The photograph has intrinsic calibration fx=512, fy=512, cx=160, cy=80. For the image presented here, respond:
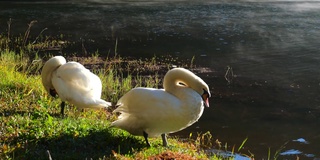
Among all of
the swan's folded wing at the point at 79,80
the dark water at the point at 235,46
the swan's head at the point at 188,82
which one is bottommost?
the dark water at the point at 235,46

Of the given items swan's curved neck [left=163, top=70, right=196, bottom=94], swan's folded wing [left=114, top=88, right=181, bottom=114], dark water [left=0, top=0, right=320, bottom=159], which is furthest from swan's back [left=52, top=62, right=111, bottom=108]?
dark water [left=0, top=0, right=320, bottom=159]

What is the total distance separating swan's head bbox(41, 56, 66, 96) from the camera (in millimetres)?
9938

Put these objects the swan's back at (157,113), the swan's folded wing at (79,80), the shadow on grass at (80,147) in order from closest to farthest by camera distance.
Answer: the shadow on grass at (80,147) < the swan's back at (157,113) < the swan's folded wing at (79,80)

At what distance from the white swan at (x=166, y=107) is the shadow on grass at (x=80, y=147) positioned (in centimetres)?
29

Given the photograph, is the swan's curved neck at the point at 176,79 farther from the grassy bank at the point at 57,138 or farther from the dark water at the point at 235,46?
the dark water at the point at 235,46

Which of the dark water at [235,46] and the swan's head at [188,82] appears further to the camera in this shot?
the dark water at [235,46]

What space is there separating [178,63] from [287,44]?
771 cm

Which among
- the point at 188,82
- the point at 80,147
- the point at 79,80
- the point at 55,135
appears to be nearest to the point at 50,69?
the point at 79,80

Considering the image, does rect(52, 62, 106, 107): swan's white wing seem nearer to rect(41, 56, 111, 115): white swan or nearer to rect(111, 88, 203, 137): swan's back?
rect(41, 56, 111, 115): white swan

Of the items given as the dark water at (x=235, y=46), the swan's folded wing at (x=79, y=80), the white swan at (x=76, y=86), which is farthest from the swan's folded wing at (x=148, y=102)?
the dark water at (x=235, y=46)

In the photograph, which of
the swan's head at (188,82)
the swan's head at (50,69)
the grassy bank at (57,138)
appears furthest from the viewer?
the swan's head at (50,69)

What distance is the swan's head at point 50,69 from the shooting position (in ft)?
32.6

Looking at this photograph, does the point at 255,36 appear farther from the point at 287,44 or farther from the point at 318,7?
the point at 318,7

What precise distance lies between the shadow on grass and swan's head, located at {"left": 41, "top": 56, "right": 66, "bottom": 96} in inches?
99.2
